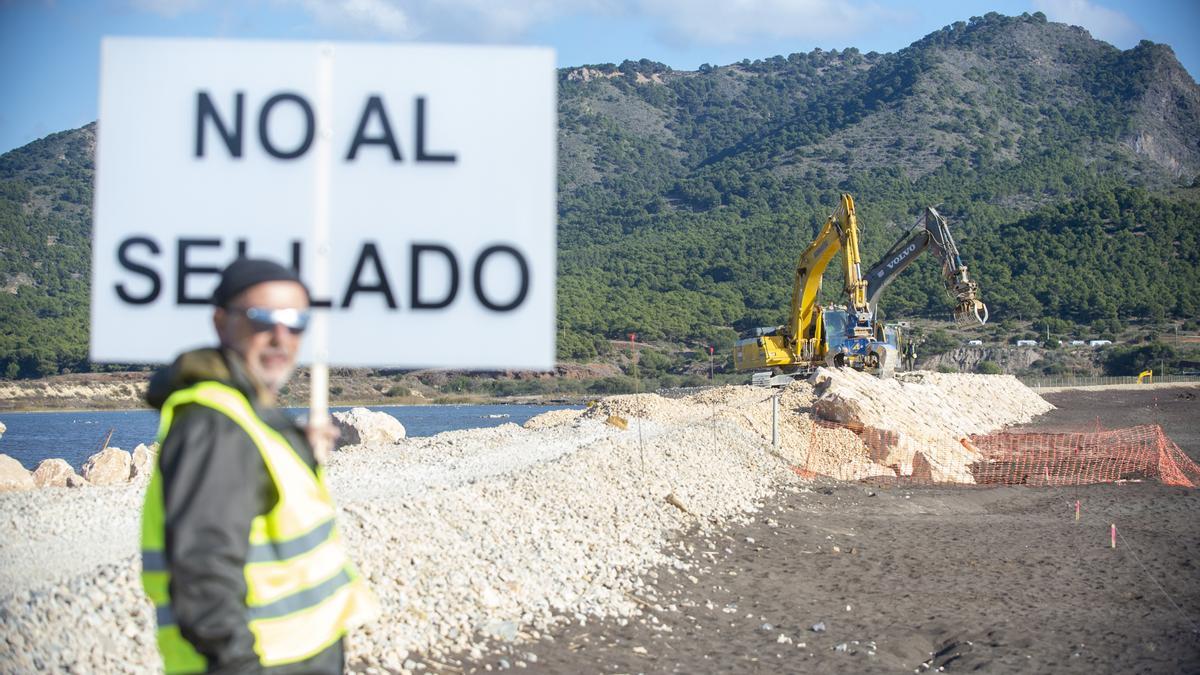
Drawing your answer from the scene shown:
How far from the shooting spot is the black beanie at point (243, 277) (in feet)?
8.77

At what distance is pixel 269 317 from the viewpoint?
267 cm

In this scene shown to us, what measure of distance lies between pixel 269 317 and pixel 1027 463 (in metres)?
21.6

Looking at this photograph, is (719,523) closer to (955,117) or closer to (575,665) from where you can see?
(575,665)

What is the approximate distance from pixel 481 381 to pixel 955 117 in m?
Result: 85.6

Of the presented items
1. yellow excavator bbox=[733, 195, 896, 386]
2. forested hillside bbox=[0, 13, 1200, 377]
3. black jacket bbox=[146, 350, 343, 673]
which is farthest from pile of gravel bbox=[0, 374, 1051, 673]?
forested hillside bbox=[0, 13, 1200, 377]

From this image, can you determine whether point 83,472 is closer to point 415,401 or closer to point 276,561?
point 276,561

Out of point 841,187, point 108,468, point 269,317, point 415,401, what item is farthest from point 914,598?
point 841,187

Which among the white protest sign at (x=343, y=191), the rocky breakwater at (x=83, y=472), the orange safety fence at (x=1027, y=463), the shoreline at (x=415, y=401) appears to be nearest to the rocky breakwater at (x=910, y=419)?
the orange safety fence at (x=1027, y=463)

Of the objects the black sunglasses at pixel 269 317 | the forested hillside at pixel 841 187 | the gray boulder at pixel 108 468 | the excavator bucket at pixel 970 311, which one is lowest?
the gray boulder at pixel 108 468

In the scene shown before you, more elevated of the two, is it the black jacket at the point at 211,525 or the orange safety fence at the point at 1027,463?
the black jacket at the point at 211,525

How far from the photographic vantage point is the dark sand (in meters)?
7.92

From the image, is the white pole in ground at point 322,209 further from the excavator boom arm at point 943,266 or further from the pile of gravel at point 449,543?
the excavator boom arm at point 943,266

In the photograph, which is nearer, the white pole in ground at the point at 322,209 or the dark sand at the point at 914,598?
the white pole in ground at the point at 322,209

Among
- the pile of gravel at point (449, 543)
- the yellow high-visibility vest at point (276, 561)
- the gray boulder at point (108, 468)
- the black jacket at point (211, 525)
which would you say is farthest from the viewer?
the gray boulder at point (108, 468)
